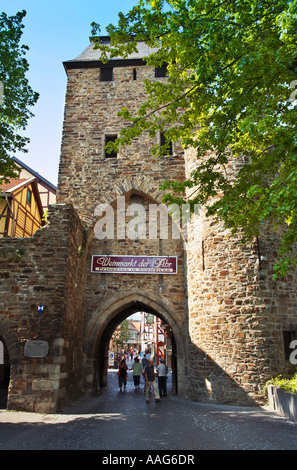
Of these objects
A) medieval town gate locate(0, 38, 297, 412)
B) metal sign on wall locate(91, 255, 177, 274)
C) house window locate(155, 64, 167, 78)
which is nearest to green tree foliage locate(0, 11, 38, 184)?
medieval town gate locate(0, 38, 297, 412)

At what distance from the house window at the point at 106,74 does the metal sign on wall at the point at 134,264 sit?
6.87m

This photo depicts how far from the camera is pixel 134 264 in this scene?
35.1 feet

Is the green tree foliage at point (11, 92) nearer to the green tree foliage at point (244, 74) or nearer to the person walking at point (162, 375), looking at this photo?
the green tree foliage at point (244, 74)

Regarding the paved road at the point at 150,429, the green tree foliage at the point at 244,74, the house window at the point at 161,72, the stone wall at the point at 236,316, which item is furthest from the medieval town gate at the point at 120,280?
the green tree foliage at the point at 244,74

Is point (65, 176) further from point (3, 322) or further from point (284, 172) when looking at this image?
point (284, 172)

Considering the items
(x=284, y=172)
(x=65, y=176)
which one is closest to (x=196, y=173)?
(x=284, y=172)

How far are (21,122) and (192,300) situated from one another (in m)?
6.18

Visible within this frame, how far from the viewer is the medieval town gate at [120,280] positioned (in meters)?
7.78

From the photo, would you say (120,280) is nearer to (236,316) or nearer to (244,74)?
(236,316)

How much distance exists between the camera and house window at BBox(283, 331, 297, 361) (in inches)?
330

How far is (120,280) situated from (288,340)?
4.91 metres

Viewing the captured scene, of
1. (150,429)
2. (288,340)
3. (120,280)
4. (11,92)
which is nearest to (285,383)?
(288,340)

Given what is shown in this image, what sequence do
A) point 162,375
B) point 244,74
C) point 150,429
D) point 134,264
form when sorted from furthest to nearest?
point 134,264, point 162,375, point 150,429, point 244,74

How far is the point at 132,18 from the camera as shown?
5855mm
